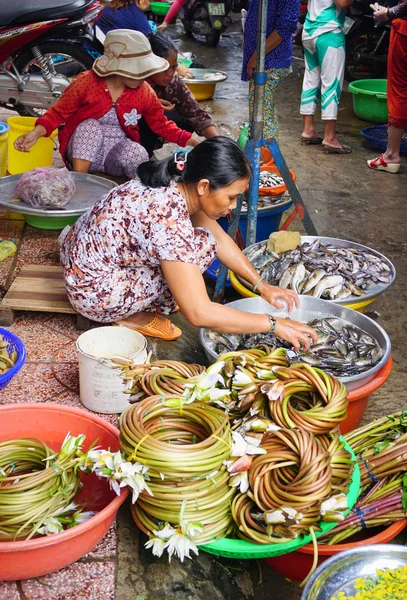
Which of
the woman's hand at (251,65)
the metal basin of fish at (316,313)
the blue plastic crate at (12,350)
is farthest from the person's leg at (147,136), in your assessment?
the blue plastic crate at (12,350)

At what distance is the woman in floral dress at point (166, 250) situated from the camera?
281 cm

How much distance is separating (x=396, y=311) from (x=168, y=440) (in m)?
2.59

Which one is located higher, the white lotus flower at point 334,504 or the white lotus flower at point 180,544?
the white lotus flower at point 334,504

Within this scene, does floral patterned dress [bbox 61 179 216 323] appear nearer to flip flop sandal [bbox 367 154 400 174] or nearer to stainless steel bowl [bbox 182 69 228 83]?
flip flop sandal [bbox 367 154 400 174]

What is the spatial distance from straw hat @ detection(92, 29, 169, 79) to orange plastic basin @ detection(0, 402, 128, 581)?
2667 millimetres

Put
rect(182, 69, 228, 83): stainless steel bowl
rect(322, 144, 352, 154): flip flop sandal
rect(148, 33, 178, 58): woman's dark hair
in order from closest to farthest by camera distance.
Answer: rect(148, 33, 178, 58): woman's dark hair
rect(322, 144, 352, 154): flip flop sandal
rect(182, 69, 228, 83): stainless steel bowl

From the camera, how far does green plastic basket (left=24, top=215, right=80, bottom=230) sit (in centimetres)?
434

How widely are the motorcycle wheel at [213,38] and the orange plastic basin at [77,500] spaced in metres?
10.2

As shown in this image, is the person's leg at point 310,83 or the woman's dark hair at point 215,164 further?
the person's leg at point 310,83

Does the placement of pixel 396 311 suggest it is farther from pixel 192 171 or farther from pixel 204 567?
pixel 204 567

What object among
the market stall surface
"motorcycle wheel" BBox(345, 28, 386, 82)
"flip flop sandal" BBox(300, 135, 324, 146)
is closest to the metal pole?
the market stall surface

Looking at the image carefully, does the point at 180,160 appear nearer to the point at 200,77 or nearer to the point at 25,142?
the point at 25,142

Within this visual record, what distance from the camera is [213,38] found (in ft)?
37.9

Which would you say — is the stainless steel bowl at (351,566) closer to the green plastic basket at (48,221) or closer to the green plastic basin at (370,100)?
the green plastic basket at (48,221)
